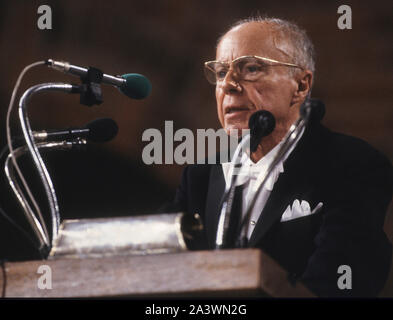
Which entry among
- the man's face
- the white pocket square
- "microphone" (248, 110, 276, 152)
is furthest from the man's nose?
"microphone" (248, 110, 276, 152)

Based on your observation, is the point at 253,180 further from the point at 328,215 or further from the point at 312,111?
the point at 312,111

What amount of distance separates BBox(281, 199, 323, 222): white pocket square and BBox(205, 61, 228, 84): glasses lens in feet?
1.82

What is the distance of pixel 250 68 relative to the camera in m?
2.36

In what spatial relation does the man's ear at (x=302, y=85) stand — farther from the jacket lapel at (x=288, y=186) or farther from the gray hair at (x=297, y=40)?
the jacket lapel at (x=288, y=186)

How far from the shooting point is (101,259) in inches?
53.7

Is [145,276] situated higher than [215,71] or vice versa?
[215,71]

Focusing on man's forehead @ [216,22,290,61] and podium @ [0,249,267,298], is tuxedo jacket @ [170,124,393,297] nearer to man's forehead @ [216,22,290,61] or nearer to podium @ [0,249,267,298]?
podium @ [0,249,267,298]

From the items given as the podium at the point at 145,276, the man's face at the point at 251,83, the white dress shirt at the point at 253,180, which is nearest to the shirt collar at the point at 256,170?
the white dress shirt at the point at 253,180

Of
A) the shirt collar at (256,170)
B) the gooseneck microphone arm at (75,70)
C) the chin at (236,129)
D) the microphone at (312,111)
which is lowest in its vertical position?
the shirt collar at (256,170)

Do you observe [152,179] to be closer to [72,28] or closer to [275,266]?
[72,28]

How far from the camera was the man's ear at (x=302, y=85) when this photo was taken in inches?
98.1

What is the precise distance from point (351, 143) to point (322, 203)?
0.93 ft

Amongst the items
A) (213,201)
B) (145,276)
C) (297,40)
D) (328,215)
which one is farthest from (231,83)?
(145,276)

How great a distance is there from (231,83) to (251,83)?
64 millimetres
